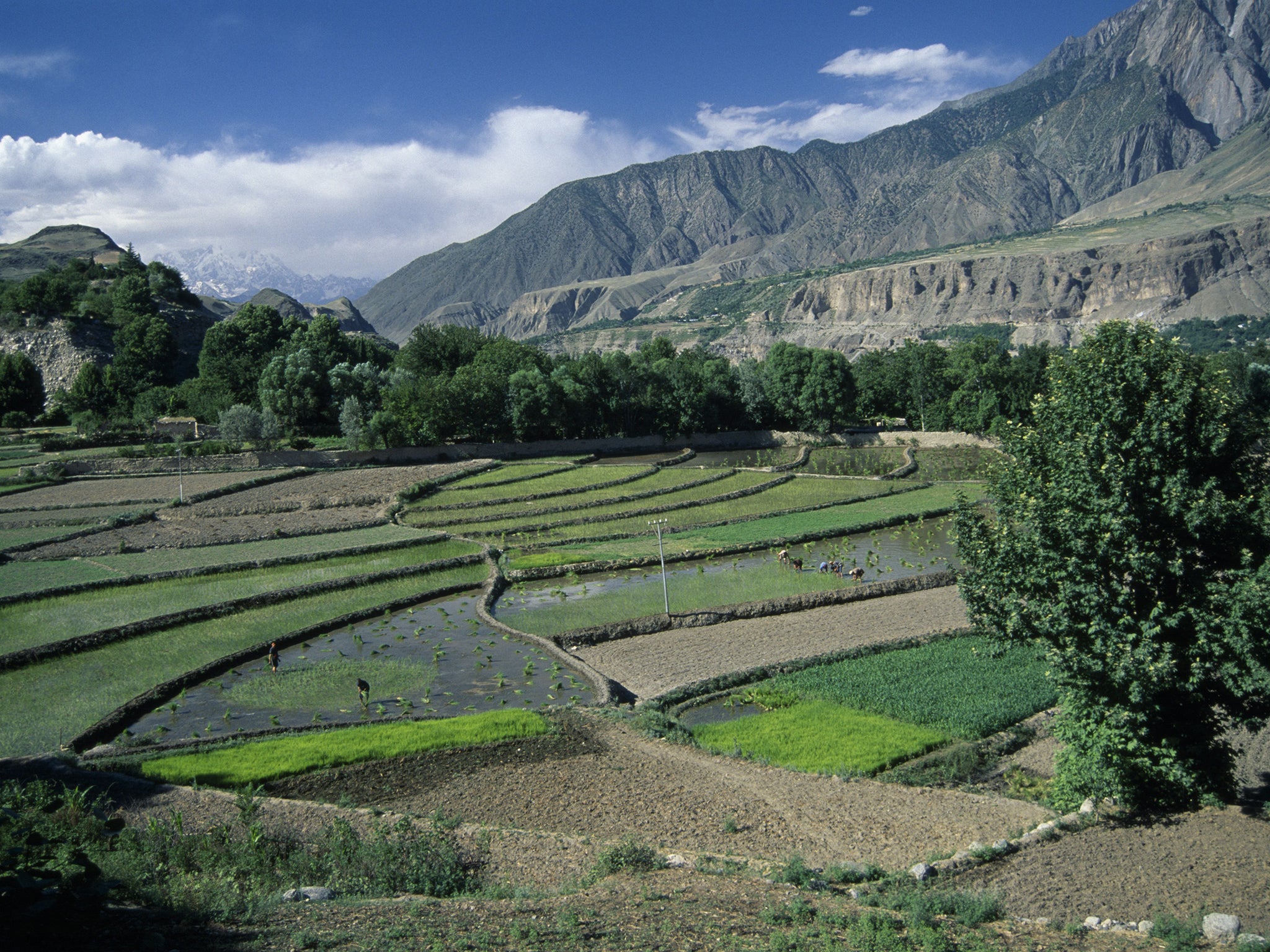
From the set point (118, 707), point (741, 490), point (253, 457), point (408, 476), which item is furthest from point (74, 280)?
point (118, 707)

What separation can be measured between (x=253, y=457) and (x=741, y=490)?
46.0m

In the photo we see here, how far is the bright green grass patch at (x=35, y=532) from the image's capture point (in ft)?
163

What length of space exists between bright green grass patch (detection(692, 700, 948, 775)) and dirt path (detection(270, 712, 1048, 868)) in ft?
2.48

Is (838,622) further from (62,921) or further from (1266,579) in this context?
(62,921)

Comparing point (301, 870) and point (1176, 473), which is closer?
point (301, 870)

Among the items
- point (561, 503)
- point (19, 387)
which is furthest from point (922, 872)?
point (19, 387)

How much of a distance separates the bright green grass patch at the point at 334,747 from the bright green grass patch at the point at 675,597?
9.16m

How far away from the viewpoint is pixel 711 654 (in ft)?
98.3

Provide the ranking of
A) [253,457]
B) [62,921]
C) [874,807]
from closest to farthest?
[62,921] → [874,807] → [253,457]

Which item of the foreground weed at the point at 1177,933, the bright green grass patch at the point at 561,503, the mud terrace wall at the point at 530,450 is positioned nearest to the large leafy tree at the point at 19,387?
the mud terrace wall at the point at 530,450

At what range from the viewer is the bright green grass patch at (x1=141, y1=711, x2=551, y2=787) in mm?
20453

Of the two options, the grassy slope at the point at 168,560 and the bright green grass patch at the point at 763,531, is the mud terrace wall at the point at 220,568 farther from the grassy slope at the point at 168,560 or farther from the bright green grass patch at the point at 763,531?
the bright green grass patch at the point at 763,531

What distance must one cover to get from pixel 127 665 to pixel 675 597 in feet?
70.4

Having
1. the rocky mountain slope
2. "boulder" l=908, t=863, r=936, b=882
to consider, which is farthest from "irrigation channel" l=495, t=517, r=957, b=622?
the rocky mountain slope
